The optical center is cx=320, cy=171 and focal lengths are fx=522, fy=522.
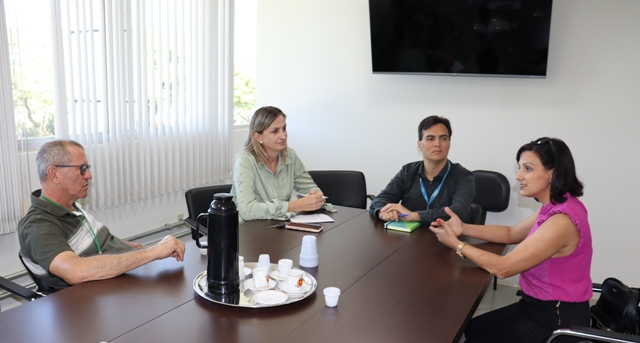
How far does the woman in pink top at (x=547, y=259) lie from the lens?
2061mm

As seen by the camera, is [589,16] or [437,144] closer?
[437,144]

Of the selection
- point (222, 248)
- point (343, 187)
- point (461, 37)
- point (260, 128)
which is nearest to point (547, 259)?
point (222, 248)

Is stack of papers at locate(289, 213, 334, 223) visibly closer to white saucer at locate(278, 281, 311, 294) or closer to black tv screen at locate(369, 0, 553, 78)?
white saucer at locate(278, 281, 311, 294)

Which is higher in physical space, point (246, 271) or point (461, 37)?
point (461, 37)

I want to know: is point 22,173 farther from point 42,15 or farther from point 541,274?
point 541,274

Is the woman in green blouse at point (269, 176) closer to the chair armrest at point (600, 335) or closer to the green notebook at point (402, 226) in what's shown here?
the green notebook at point (402, 226)

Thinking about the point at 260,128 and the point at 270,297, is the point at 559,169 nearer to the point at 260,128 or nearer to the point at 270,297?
the point at 270,297

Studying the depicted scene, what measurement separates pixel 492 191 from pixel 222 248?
2811mm

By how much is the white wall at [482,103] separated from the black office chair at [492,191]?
282 mm

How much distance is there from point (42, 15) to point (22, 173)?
39.9 inches

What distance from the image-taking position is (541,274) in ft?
7.08

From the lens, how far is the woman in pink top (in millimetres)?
2061

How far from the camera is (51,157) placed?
7.14ft

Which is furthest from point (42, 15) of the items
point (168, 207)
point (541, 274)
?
point (541, 274)
